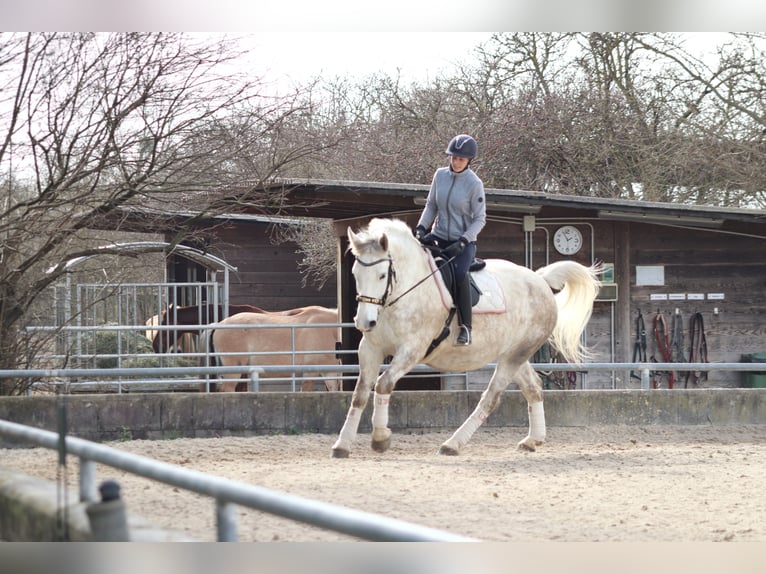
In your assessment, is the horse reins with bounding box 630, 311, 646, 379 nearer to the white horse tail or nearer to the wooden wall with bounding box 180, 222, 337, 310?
the white horse tail

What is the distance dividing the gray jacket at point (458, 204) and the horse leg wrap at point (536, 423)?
5.45 feet

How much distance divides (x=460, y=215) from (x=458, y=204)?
0.11 metres

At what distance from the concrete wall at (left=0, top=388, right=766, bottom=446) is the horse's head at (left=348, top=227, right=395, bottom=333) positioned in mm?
2168

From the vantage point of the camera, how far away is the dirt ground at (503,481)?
404cm

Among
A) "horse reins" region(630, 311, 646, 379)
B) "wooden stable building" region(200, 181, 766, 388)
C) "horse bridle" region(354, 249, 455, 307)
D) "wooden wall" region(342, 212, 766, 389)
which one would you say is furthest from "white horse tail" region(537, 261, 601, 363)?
"horse reins" region(630, 311, 646, 379)

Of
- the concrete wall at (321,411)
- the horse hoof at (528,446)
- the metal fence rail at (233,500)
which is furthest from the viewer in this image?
the concrete wall at (321,411)

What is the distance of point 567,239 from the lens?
13516 mm

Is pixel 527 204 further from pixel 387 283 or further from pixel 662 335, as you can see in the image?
pixel 387 283

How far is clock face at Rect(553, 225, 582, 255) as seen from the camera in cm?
1351

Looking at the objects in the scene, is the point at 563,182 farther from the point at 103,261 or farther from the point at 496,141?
the point at 103,261

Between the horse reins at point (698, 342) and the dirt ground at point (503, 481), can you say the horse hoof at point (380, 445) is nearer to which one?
the dirt ground at point (503, 481)

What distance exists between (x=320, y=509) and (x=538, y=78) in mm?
18280

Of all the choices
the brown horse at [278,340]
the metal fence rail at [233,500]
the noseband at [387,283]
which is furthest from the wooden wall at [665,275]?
the metal fence rail at [233,500]

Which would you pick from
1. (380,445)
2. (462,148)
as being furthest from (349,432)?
(462,148)
